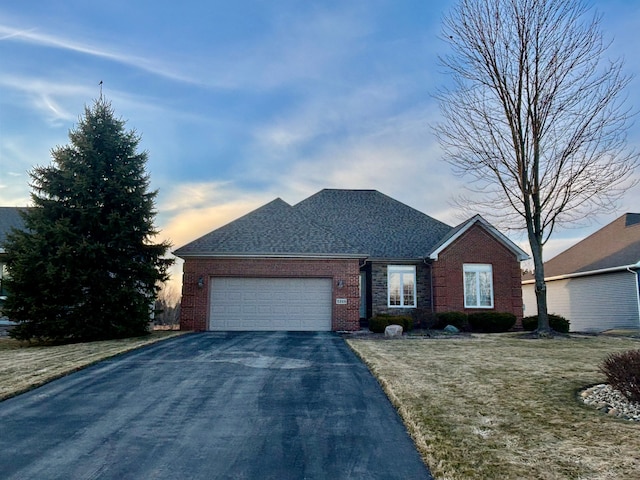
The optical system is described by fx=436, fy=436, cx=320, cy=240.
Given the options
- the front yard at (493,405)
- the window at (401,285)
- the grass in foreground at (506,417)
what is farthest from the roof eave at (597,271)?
the grass in foreground at (506,417)

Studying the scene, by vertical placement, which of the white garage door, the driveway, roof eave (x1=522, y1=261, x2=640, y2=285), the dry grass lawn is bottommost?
the driveway

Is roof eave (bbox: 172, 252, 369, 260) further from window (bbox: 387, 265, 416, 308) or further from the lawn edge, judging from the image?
the lawn edge

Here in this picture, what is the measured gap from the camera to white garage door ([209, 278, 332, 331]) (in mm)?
17391

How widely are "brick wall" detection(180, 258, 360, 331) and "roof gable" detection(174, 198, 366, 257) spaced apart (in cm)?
37

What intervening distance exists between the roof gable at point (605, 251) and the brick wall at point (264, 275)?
12.2 m

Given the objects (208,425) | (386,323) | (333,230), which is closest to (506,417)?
(208,425)

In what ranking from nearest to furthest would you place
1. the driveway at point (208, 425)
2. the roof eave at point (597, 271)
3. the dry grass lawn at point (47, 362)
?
1. the driveway at point (208, 425)
2. the dry grass lawn at point (47, 362)
3. the roof eave at point (597, 271)

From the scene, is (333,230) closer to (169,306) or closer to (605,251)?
(605,251)

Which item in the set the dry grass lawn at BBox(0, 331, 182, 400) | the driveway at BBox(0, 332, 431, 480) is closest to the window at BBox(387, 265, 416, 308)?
the dry grass lawn at BBox(0, 331, 182, 400)

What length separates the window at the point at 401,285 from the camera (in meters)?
19.7

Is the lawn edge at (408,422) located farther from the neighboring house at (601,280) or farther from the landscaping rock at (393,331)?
the neighboring house at (601,280)

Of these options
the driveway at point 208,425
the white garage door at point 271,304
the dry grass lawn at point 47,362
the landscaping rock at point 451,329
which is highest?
the white garage door at point 271,304

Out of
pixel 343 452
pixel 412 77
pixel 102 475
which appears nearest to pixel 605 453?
pixel 343 452

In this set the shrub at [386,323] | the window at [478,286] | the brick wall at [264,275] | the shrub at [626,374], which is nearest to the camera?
the shrub at [626,374]
